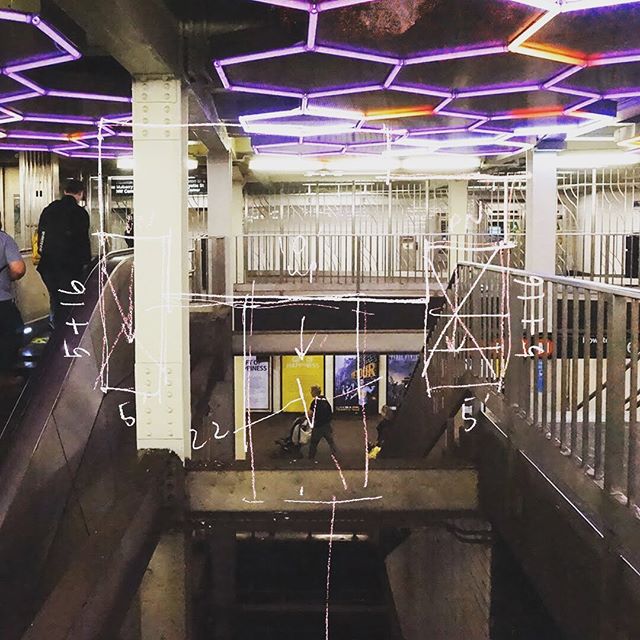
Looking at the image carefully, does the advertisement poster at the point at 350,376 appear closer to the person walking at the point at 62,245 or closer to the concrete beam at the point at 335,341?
the concrete beam at the point at 335,341

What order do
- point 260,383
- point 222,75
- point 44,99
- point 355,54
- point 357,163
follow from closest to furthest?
point 355,54
point 222,75
point 44,99
point 357,163
point 260,383

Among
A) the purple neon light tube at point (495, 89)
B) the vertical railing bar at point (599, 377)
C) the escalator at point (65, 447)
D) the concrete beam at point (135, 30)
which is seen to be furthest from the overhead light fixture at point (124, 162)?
the vertical railing bar at point (599, 377)

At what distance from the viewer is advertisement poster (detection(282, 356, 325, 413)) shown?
16125 mm

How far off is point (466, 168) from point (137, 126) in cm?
1010

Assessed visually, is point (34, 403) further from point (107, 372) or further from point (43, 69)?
point (43, 69)

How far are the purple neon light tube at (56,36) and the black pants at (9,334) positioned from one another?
2.06 metres

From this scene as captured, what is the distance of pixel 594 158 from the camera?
41.4 feet

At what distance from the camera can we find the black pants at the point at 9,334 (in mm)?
5812

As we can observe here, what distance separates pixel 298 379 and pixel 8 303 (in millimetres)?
2516

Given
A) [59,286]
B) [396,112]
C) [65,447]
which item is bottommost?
[65,447]

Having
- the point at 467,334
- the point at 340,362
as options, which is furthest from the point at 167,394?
the point at 340,362

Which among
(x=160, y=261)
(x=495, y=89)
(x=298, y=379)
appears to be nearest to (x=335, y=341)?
(x=298, y=379)

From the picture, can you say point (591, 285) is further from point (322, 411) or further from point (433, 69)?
point (322, 411)

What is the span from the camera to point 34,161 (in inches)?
→ 524
